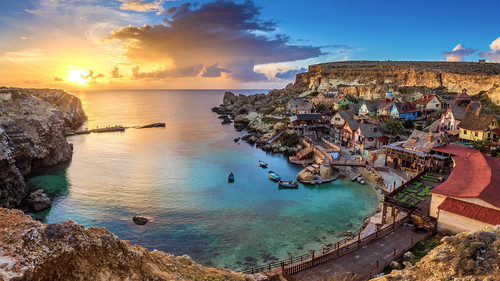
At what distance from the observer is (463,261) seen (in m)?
12.8

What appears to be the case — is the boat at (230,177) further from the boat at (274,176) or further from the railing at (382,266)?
the railing at (382,266)

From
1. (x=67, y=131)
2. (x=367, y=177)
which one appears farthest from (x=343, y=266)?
(x=67, y=131)

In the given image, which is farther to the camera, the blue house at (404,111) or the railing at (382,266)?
the blue house at (404,111)

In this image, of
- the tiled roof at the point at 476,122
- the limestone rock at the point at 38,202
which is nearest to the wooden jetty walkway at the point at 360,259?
the tiled roof at the point at 476,122

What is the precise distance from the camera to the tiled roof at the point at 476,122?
4609 cm

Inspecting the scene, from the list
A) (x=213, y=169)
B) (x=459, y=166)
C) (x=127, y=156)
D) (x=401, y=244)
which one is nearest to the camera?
(x=401, y=244)

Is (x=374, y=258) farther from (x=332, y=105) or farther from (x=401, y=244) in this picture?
(x=332, y=105)

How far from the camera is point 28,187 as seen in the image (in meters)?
44.0

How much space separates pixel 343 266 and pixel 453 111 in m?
51.9

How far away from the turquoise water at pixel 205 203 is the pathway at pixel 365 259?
23.6 ft

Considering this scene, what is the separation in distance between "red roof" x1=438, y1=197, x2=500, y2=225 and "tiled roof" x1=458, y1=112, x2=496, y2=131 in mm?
31678

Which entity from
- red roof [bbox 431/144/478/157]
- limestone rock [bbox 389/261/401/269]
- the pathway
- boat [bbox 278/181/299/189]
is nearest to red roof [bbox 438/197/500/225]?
the pathway

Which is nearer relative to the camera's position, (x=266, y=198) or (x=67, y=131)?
(x=266, y=198)

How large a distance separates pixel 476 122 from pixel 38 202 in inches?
2795
